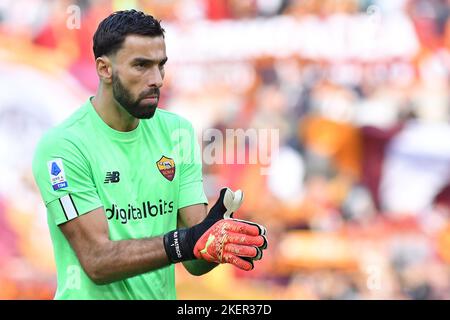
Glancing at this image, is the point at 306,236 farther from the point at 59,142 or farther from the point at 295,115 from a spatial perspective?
the point at 59,142

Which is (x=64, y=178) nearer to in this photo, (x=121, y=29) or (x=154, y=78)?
(x=154, y=78)

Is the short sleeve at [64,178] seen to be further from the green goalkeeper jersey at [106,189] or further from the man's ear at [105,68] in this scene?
the man's ear at [105,68]

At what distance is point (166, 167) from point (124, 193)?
12.0 inches

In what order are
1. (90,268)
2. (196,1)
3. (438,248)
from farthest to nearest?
(196,1) < (438,248) < (90,268)

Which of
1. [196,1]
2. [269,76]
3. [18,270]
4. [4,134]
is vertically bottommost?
[18,270]

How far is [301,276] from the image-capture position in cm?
979

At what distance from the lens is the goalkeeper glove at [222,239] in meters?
4.71

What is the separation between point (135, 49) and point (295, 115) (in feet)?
16.1

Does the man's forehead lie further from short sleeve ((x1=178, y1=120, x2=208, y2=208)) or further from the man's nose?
short sleeve ((x1=178, y1=120, x2=208, y2=208))

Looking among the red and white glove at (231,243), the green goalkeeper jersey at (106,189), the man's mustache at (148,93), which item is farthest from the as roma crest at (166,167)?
the red and white glove at (231,243)

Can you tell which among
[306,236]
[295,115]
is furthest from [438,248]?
[295,115]

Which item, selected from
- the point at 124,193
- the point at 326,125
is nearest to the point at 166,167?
the point at 124,193

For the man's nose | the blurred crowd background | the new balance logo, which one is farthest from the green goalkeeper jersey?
the blurred crowd background

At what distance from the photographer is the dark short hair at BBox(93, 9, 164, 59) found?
5.09m
